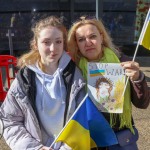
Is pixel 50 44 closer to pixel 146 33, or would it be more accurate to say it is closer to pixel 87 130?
pixel 87 130

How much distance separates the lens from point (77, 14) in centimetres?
1087

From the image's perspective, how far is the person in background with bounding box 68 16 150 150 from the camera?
2.22m

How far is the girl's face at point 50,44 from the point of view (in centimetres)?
216

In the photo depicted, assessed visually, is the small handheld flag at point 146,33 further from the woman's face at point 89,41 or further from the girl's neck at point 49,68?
the girl's neck at point 49,68

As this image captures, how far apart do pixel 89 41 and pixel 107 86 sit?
327mm

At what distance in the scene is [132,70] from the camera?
7.13ft

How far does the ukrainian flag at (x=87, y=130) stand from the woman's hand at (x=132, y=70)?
31cm

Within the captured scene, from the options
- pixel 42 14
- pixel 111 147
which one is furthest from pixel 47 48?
pixel 42 14

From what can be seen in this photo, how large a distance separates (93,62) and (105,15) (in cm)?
884

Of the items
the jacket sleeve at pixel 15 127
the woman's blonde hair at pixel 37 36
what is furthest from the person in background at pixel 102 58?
the jacket sleeve at pixel 15 127

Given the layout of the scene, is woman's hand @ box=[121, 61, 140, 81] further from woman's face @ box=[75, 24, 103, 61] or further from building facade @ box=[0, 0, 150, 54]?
building facade @ box=[0, 0, 150, 54]

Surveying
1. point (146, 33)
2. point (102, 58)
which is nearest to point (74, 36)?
point (102, 58)

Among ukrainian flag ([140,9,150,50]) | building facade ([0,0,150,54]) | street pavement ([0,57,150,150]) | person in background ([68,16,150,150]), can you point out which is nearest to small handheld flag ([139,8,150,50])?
ukrainian flag ([140,9,150,50])

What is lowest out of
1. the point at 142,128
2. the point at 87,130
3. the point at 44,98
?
the point at 142,128
